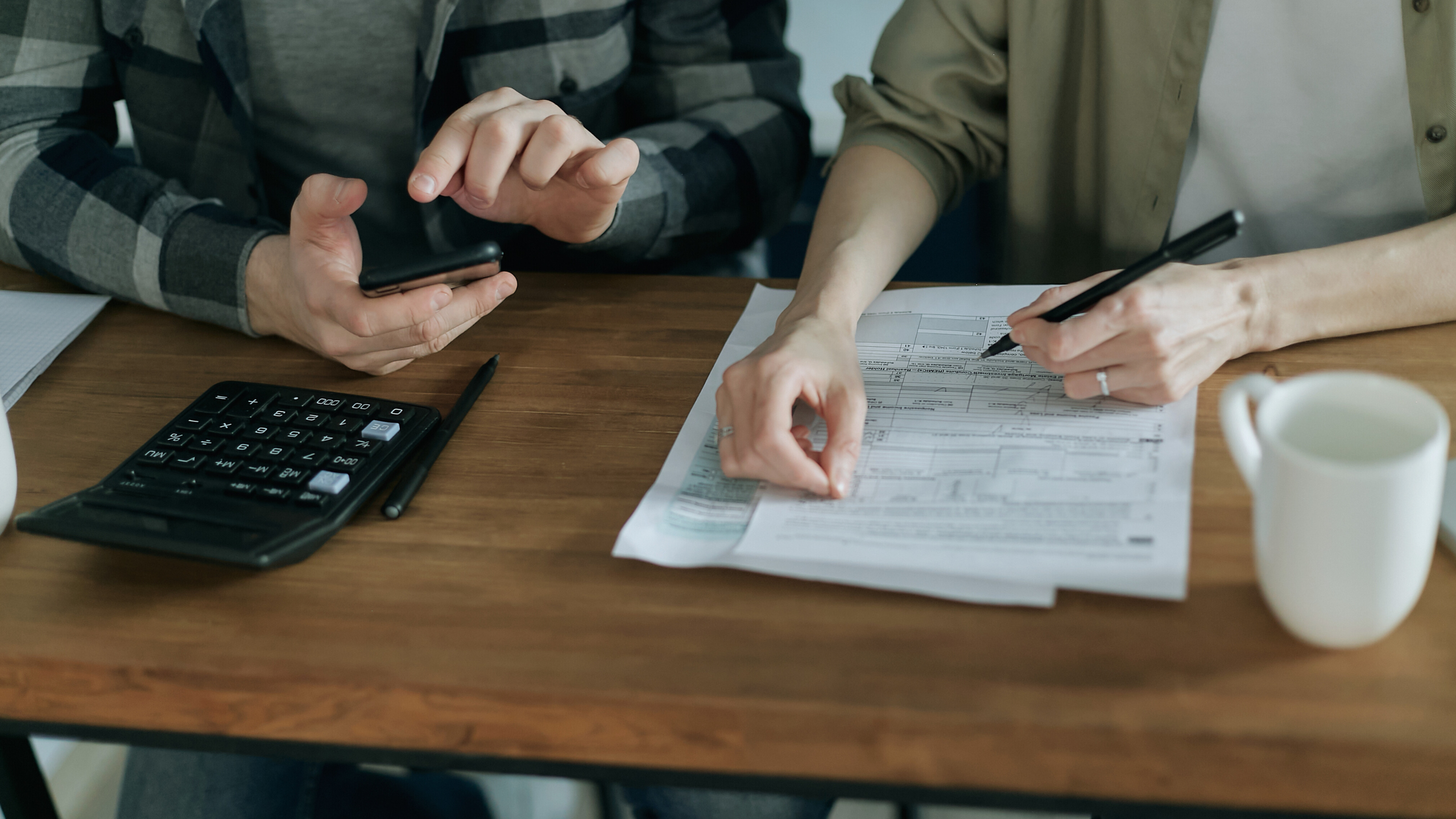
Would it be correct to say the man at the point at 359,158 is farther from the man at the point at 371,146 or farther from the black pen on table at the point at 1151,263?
the black pen on table at the point at 1151,263

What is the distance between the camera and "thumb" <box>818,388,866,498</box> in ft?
1.87

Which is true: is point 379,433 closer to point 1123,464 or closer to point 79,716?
point 79,716

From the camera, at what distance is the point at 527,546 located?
0.56 m

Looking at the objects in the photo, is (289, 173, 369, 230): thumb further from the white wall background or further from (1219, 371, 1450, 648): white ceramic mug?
the white wall background

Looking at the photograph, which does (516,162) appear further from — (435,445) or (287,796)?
(287,796)

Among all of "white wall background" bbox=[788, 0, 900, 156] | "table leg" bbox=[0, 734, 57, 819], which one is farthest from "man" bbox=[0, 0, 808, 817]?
"white wall background" bbox=[788, 0, 900, 156]

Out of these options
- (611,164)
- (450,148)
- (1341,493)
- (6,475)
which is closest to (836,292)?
(611,164)

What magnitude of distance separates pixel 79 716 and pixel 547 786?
83 cm

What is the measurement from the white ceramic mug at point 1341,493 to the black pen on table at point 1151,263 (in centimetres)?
12

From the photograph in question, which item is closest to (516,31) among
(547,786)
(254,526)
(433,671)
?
(254,526)

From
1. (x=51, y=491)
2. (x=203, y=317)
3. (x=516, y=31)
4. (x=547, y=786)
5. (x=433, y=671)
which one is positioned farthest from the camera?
(x=547, y=786)

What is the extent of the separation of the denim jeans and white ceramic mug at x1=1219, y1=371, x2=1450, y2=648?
0.49 metres

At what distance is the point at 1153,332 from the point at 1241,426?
0.52ft

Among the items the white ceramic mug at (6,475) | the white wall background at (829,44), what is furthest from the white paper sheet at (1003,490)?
the white wall background at (829,44)
